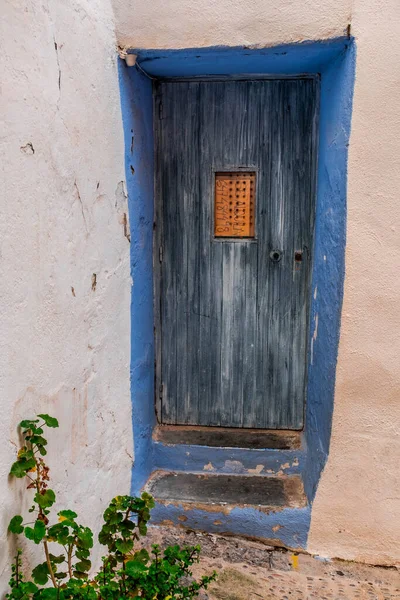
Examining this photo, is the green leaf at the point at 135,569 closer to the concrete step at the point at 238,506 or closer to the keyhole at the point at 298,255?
the concrete step at the point at 238,506

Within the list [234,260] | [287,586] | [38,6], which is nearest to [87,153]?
[38,6]

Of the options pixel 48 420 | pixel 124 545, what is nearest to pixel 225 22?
pixel 48 420

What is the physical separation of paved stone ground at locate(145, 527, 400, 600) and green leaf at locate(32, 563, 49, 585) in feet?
3.31

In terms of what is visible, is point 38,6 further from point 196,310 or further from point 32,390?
point 196,310

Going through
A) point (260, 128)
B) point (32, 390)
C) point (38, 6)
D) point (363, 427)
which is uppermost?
point (38, 6)

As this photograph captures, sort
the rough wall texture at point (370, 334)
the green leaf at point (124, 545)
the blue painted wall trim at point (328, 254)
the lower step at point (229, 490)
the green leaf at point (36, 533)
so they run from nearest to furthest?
1. the green leaf at point (36, 533)
2. the green leaf at point (124, 545)
3. the rough wall texture at point (370, 334)
4. the blue painted wall trim at point (328, 254)
5. the lower step at point (229, 490)

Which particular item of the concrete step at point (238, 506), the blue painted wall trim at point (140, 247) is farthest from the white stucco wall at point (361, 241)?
the blue painted wall trim at point (140, 247)

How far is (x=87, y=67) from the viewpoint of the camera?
2.18 metres

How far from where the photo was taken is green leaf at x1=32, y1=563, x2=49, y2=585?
5.42 ft

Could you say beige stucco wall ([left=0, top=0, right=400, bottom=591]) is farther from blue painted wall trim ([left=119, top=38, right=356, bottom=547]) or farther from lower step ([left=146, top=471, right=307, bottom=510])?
lower step ([left=146, top=471, right=307, bottom=510])

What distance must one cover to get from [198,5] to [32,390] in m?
1.81

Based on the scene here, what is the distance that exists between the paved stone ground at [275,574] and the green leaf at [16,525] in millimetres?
1145

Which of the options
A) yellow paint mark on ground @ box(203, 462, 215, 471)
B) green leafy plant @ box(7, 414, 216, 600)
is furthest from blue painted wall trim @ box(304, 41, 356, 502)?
green leafy plant @ box(7, 414, 216, 600)

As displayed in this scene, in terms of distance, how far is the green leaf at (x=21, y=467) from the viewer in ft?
5.39
